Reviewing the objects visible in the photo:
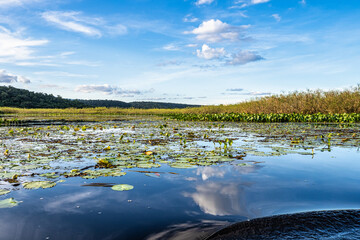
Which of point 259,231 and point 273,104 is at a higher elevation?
point 273,104

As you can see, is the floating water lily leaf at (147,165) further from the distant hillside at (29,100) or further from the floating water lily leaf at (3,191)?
the distant hillside at (29,100)

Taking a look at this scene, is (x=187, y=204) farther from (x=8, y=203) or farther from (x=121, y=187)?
(x=8, y=203)

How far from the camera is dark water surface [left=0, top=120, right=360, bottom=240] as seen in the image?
194cm

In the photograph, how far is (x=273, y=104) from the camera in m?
21.5

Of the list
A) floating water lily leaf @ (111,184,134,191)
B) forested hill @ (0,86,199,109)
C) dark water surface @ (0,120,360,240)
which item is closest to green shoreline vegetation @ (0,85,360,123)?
dark water surface @ (0,120,360,240)

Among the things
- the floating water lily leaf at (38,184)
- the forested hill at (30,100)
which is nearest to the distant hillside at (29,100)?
the forested hill at (30,100)

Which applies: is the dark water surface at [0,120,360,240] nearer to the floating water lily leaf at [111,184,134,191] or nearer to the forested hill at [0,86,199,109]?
the floating water lily leaf at [111,184,134,191]

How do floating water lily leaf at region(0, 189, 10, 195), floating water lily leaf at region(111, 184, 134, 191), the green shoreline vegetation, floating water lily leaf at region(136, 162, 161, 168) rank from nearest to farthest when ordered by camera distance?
1. floating water lily leaf at region(0, 189, 10, 195)
2. floating water lily leaf at region(111, 184, 134, 191)
3. floating water lily leaf at region(136, 162, 161, 168)
4. the green shoreline vegetation

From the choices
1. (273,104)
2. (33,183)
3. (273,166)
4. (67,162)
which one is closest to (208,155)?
(273,166)

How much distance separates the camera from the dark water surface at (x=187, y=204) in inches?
76.3

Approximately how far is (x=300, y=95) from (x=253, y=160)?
60.8 ft

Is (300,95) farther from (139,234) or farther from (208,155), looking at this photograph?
(139,234)

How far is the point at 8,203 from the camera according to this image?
7.93ft

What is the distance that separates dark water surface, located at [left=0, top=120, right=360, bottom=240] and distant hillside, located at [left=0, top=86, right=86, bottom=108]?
70.4 m
